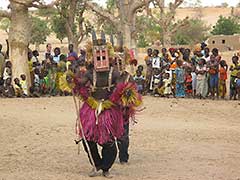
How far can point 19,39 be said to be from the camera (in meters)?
18.1

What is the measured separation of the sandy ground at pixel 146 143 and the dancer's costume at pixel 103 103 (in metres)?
0.43

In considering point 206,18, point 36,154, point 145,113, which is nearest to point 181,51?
point 145,113

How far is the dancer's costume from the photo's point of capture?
776cm

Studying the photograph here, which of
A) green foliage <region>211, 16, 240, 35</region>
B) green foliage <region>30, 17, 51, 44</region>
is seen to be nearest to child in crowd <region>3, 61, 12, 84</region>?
green foliage <region>30, 17, 51, 44</region>

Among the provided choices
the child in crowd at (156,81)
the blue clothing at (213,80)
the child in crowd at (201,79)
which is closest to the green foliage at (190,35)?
the child in crowd at (156,81)

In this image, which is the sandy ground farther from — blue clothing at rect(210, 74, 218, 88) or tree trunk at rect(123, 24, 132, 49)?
tree trunk at rect(123, 24, 132, 49)

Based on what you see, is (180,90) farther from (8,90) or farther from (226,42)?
(226,42)

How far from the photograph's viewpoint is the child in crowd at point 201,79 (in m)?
17.0

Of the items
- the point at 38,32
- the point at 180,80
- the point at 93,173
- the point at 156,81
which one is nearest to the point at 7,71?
the point at 156,81

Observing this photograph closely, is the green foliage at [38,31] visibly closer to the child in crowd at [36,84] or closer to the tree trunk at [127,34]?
the tree trunk at [127,34]

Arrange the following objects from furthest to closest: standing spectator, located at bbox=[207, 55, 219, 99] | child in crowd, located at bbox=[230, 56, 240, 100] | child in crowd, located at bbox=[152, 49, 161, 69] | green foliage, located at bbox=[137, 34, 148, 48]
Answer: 1. green foliage, located at bbox=[137, 34, 148, 48]
2. child in crowd, located at bbox=[152, 49, 161, 69]
3. standing spectator, located at bbox=[207, 55, 219, 99]
4. child in crowd, located at bbox=[230, 56, 240, 100]

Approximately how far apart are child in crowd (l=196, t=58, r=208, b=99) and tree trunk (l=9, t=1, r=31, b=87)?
501 cm

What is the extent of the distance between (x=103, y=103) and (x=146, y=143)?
277 centimetres

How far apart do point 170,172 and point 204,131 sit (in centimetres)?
375
